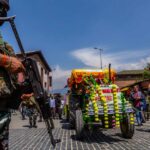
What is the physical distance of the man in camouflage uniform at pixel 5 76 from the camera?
9.16 feet

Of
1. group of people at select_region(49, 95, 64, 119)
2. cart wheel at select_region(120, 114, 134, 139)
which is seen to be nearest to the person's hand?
cart wheel at select_region(120, 114, 134, 139)

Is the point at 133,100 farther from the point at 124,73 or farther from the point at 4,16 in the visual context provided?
the point at 124,73

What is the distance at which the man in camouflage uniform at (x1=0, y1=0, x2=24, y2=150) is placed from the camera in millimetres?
2791

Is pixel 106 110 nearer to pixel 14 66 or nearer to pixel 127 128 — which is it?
pixel 127 128

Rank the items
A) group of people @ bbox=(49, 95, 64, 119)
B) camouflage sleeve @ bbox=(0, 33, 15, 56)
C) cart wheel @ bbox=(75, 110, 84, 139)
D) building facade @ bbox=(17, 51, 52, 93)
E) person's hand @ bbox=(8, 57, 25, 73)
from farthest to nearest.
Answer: building facade @ bbox=(17, 51, 52, 93) → group of people @ bbox=(49, 95, 64, 119) → cart wheel @ bbox=(75, 110, 84, 139) → camouflage sleeve @ bbox=(0, 33, 15, 56) → person's hand @ bbox=(8, 57, 25, 73)

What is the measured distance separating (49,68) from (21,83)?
64.5 metres

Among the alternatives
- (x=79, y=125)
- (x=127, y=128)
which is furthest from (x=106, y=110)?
(x=127, y=128)

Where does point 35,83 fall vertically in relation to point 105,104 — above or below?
below

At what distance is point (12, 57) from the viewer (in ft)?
9.41

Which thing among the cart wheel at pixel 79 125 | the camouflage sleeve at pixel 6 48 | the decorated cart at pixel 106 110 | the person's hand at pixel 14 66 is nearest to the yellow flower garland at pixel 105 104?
the decorated cart at pixel 106 110

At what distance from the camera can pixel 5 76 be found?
2951mm

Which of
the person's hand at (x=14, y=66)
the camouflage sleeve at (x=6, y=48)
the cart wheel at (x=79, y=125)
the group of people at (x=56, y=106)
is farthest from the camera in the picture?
the group of people at (x=56, y=106)

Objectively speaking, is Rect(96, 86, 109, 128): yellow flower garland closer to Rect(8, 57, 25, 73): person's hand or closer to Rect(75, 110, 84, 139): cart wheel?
Rect(75, 110, 84, 139): cart wheel

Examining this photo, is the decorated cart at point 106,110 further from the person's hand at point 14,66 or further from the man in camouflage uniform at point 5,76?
the person's hand at point 14,66
